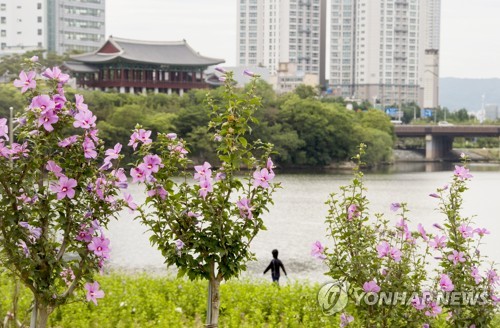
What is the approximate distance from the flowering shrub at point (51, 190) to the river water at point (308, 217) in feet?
6.43

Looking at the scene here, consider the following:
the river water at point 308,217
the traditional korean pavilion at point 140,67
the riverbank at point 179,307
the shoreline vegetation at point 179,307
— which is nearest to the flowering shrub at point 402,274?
the shoreline vegetation at point 179,307

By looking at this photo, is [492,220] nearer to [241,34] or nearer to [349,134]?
[349,134]

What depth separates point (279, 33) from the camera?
119 m

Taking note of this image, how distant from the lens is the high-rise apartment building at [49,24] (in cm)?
8325

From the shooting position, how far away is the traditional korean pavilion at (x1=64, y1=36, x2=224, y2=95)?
195 feet

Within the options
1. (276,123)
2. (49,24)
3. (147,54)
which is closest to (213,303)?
(276,123)

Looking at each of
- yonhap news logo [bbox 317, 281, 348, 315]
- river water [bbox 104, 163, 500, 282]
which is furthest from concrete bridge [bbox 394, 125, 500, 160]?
yonhap news logo [bbox 317, 281, 348, 315]

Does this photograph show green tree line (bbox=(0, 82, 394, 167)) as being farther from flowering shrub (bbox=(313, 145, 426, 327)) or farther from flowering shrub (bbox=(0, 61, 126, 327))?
flowering shrub (bbox=(0, 61, 126, 327))

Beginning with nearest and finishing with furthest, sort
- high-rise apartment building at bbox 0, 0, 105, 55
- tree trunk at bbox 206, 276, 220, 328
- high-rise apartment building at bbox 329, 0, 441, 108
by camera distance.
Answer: tree trunk at bbox 206, 276, 220, 328, high-rise apartment building at bbox 0, 0, 105, 55, high-rise apartment building at bbox 329, 0, 441, 108

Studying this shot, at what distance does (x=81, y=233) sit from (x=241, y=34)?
11672cm

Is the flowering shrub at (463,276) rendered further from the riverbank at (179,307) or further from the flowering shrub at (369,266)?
the riverbank at (179,307)

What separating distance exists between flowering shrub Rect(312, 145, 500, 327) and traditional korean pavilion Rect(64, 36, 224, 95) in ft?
174

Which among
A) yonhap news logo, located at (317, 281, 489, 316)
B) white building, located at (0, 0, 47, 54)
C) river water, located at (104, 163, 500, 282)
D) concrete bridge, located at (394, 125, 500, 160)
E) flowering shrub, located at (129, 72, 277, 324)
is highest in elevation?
white building, located at (0, 0, 47, 54)

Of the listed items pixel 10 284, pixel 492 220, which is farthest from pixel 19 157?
pixel 492 220
